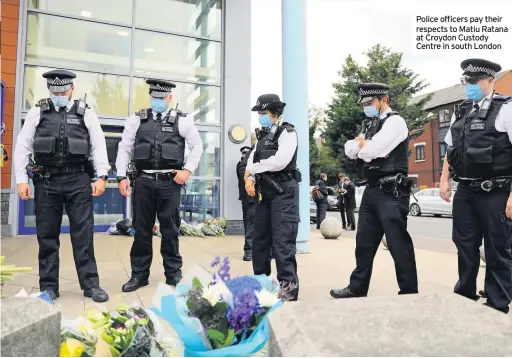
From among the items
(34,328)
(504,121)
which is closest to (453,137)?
(504,121)

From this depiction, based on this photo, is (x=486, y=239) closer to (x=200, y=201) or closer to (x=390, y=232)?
(x=390, y=232)

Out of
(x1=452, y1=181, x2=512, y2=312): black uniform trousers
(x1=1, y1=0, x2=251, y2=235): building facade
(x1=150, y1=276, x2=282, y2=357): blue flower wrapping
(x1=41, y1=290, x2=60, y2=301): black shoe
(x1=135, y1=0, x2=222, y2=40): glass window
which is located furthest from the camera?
(x1=135, y1=0, x2=222, y2=40): glass window

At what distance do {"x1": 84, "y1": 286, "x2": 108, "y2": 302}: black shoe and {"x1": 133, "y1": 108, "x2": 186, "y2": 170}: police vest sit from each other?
1.30 m

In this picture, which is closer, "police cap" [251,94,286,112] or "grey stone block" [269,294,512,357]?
"grey stone block" [269,294,512,357]

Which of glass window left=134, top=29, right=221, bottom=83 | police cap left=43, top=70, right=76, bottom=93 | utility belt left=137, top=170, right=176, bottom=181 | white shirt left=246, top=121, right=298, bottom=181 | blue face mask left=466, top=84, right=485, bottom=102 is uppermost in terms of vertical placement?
glass window left=134, top=29, right=221, bottom=83

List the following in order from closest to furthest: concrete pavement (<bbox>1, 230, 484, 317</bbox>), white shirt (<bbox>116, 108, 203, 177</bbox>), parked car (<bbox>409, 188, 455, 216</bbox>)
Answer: concrete pavement (<bbox>1, 230, 484, 317</bbox>), white shirt (<bbox>116, 108, 203, 177</bbox>), parked car (<bbox>409, 188, 455, 216</bbox>)

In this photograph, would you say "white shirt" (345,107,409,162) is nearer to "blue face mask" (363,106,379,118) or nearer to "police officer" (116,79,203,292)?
"blue face mask" (363,106,379,118)

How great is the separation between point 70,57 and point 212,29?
11.3ft

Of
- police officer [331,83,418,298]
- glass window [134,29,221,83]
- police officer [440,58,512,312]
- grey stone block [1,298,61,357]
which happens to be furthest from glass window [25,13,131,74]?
grey stone block [1,298,61,357]

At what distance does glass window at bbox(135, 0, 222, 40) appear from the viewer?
33.3 feet

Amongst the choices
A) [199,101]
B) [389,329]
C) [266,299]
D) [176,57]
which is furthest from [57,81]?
[176,57]

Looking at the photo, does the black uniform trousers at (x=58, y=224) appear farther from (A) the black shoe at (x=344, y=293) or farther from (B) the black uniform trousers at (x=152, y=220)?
(A) the black shoe at (x=344, y=293)

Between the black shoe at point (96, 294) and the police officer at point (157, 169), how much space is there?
502mm

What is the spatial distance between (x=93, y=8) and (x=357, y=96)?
1933 centimetres
